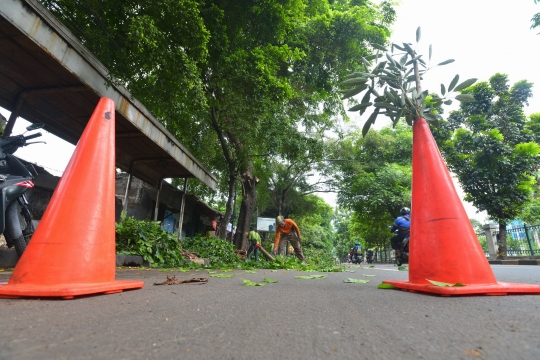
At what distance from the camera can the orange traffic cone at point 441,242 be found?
2.38 m

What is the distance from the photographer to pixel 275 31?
27.0ft

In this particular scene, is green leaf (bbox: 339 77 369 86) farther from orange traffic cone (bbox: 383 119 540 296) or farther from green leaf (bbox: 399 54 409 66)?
orange traffic cone (bbox: 383 119 540 296)

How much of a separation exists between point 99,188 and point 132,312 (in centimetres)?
121

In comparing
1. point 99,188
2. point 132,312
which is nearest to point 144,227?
point 99,188

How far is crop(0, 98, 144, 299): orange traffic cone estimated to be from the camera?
82.0 inches

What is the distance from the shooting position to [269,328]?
1.47 meters

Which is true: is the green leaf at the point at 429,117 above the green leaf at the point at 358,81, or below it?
below

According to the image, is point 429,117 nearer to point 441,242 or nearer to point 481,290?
point 441,242

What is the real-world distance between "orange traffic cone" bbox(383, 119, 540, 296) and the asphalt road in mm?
201

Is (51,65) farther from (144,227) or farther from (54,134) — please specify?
(144,227)

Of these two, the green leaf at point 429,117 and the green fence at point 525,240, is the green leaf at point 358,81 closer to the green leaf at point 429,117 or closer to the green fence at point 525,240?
the green leaf at point 429,117

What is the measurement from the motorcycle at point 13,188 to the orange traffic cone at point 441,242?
14.5 ft

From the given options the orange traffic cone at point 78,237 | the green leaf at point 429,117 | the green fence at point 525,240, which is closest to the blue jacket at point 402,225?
the green leaf at point 429,117

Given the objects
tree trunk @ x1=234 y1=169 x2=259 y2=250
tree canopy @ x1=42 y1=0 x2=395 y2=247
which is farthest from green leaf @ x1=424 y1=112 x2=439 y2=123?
tree trunk @ x1=234 y1=169 x2=259 y2=250
